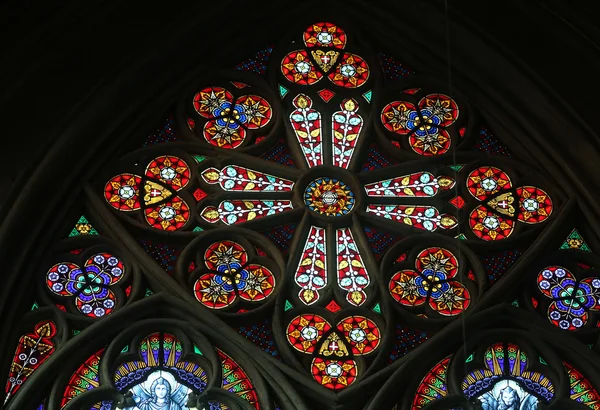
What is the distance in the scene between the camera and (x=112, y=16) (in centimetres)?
1165

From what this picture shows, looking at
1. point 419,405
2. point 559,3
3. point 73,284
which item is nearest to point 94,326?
point 73,284

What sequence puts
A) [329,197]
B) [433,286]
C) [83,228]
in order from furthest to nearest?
[329,197] → [83,228] → [433,286]

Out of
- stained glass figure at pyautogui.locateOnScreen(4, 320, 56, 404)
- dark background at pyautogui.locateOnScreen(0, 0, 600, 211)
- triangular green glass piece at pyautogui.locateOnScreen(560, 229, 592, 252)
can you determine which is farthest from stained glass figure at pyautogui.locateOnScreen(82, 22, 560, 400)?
stained glass figure at pyautogui.locateOnScreen(4, 320, 56, 404)

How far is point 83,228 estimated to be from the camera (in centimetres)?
1122

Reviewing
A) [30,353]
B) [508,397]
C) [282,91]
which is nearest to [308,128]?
[282,91]

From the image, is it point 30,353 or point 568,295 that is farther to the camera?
point 568,295

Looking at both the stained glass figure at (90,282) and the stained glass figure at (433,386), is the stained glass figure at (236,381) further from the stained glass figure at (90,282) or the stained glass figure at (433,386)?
the stained glass figure at (433,386)

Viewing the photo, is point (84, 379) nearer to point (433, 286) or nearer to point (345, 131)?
point (433, 286)

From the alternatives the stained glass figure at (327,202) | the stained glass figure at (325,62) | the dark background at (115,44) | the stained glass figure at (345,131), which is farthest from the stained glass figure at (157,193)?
the stained glass figure at (325,62)

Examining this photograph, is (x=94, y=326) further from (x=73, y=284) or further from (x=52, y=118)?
(x=52, y=118)

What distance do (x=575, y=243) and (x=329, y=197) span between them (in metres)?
1.73

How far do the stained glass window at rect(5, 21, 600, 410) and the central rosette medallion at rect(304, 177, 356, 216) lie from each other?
13mm

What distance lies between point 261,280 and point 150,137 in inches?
59.2

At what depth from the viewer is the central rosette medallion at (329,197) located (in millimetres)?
11391
